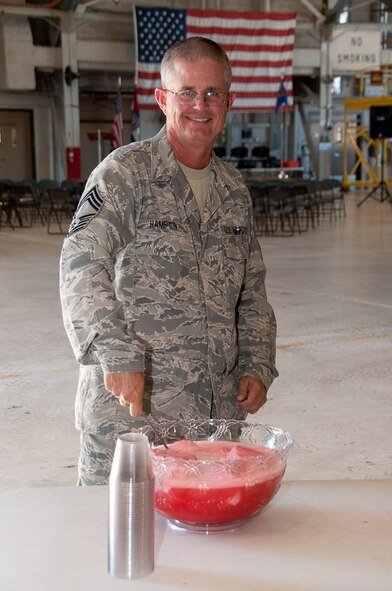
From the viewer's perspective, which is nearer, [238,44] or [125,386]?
[125,386]

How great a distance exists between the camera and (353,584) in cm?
130

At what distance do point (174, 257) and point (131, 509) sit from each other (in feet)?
3.36

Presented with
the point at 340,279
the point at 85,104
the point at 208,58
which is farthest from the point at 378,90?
the point at 208,58

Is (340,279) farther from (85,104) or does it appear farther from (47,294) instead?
(85,104)

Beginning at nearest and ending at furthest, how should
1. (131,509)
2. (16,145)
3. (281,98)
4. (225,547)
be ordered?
(131,509)
(225,547)
(281,98)
(16,145)

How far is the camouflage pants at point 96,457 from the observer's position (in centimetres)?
221

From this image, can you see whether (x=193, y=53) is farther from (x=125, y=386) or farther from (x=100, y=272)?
(x=125, y=386)

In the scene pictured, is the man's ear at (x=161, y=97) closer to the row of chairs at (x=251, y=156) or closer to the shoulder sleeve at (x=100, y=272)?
the shoulder sleeve at (x=100, y=272)

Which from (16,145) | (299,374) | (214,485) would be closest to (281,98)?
(16,145)

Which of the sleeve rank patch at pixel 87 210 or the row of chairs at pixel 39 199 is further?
the row of chairs at pixel 39 199

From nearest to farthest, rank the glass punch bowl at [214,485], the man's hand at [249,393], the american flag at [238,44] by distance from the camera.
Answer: the glass punch bowl at [214,485]
the man's hand at [249,393]
the american flag at [238,44]

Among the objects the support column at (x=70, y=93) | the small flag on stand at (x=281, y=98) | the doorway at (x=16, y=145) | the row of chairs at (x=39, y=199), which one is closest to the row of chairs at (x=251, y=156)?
the small flag on stand at (x=281, y=98)

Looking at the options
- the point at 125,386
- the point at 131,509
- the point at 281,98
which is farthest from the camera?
the point at 281,98

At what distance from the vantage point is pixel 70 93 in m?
22.5
